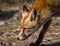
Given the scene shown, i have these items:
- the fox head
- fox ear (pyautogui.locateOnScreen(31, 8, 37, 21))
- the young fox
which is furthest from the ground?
fox ear (pyautogui.locateOnScreen(31, 8, 37, 21))

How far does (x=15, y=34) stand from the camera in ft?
39.8

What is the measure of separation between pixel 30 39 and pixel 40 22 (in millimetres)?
1465

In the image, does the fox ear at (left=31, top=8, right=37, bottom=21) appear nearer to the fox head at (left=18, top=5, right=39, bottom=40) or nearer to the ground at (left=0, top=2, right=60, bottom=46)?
the fox head at (left=18, top=5, right=39, bottom=40)

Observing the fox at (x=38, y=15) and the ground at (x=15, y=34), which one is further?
the ground at (x=15, y=34)

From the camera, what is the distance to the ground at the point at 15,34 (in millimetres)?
11039

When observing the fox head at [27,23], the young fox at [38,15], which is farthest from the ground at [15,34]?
the young fox at [38,15]

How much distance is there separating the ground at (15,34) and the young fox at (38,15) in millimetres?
802

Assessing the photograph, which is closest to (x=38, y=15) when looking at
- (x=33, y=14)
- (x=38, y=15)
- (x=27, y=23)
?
(x=38, y=15)

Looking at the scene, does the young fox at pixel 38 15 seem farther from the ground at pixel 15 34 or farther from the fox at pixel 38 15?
the ground at pixel 15 34

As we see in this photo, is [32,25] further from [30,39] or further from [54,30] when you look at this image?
[54,30]

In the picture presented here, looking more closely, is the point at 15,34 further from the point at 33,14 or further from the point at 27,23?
the point at 33,14

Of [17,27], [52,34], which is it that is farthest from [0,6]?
[52,34]

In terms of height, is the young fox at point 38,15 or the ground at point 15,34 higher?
the young fox at point 38,15

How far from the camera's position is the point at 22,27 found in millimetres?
10367
